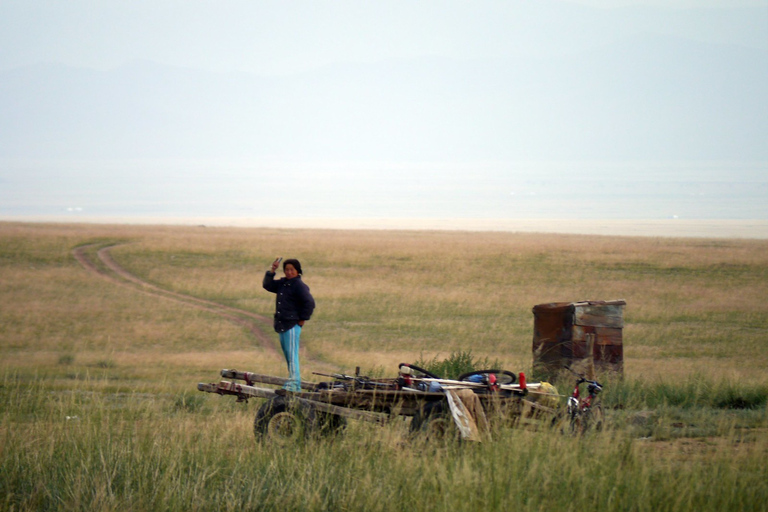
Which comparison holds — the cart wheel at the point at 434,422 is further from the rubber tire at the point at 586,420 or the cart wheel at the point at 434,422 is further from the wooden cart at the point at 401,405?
the rubber tire at the point at 586,420

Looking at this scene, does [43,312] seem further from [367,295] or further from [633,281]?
[633,281]

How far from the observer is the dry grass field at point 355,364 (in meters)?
5.73

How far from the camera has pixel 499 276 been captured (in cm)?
3884

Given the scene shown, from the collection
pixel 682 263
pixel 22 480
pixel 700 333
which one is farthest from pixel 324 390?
pixel 682 263

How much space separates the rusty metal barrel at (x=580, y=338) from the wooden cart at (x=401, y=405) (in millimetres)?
5295

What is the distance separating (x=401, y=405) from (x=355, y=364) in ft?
35.8

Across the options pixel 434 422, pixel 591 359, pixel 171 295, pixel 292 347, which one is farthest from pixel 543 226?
pixel 434 422

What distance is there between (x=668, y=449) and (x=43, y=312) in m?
24.7

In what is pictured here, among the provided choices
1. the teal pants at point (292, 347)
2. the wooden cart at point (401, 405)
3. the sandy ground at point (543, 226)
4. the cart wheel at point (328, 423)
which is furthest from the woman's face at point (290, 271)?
the sandy ground at point (543, 226)

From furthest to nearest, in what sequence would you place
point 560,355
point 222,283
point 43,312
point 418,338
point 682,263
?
point 682,263 < point 222,283 < point 43,312 < point 418,338 < point 560,355

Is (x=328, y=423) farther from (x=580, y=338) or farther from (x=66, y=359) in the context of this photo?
(x=66, y=359)

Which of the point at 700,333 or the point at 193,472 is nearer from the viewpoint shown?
the point at 193,472

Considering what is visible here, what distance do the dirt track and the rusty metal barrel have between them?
9.87 m

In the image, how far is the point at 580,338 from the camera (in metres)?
12.8
